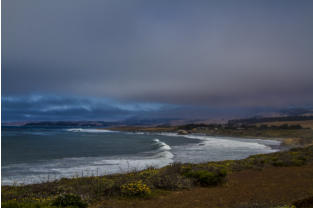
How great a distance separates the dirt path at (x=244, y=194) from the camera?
30.3ft

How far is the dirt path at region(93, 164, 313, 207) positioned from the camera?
30.3 feet

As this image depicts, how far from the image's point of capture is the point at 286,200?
9.87 m

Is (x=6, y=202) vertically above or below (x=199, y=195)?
above

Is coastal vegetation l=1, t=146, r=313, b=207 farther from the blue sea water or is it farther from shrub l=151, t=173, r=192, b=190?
the blue sea water

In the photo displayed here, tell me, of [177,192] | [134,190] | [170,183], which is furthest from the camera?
[170,183]

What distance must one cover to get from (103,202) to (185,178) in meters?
4.90

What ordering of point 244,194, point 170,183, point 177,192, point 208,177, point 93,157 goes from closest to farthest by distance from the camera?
point 244,194 → point 177,192 → point 170,183 → point 208,177 → point 93,157

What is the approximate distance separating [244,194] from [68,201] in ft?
21.7

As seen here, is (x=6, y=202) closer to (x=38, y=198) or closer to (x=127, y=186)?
(x=38, y=198)

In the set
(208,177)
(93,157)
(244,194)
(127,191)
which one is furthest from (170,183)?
(93,157)

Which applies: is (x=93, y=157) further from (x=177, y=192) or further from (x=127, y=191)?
(x=127, y=191)

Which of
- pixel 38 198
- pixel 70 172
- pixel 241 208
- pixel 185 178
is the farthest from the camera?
pixel 70 172

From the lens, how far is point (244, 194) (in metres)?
10.8

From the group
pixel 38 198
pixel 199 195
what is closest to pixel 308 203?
pixel 199 195
